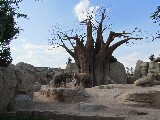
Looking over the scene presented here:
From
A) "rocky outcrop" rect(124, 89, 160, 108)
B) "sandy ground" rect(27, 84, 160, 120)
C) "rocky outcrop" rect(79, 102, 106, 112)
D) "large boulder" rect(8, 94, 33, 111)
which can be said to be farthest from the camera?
"rocky outcrop" rect(124, 89, 160, 108)

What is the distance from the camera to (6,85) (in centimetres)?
1277

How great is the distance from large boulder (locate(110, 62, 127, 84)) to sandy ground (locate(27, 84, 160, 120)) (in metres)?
18.2

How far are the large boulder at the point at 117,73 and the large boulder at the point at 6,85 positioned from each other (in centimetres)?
2267

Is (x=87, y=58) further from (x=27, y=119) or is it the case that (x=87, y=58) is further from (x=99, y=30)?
(x=27, y=119)

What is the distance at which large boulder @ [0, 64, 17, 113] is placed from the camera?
12523mm

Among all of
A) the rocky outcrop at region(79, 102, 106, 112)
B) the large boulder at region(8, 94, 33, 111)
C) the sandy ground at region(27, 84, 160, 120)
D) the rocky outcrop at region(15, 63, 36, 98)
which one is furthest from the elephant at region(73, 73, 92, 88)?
the rocky outcrop at region(79, 102, 106, 112)

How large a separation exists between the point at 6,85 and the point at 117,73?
23.7 m

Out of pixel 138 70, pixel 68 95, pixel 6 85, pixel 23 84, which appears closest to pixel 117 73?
pixel 138 70

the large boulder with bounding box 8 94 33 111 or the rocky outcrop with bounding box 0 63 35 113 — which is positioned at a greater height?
the rocky outcrop with bounding box 0 63 35 113

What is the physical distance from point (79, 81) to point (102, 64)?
9.07 metres

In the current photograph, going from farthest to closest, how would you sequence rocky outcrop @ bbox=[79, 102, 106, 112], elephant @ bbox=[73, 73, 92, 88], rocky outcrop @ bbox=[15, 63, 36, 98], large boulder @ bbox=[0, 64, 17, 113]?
1. elephant @ bbox=[73, 73, 92, 88]
2. rocky outcrop @ bbox=[15, 63, 36, 98]
3. large boulder @ bbox=[0, 64, 17, 113]
4. rocky outcrop @ bbox=[79, 102, 106, 112]

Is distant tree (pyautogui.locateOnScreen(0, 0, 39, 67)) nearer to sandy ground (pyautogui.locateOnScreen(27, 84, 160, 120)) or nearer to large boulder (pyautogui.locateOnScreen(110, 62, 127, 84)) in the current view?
sandy ground (pyautogui.locateOnScreen(27, 84, 160, 120))

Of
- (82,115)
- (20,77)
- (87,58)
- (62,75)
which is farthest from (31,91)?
(87,58)

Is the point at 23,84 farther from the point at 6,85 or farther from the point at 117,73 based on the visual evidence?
the point at 117,73
